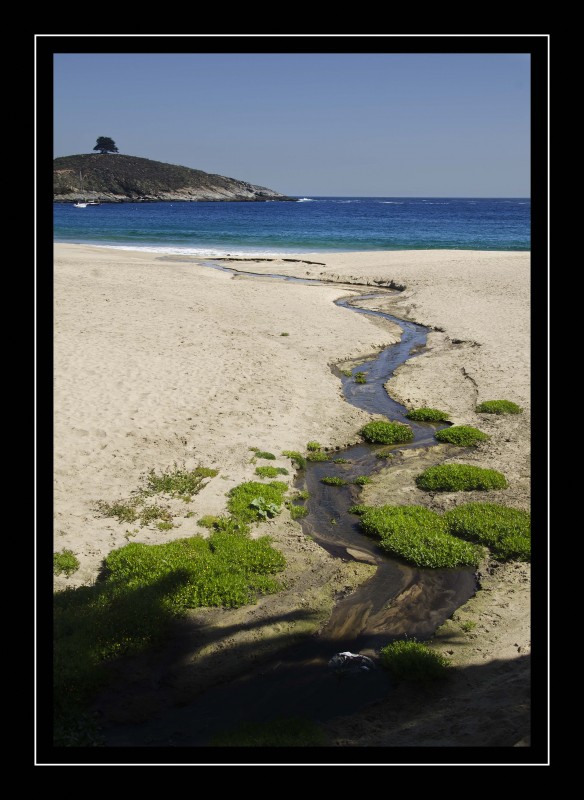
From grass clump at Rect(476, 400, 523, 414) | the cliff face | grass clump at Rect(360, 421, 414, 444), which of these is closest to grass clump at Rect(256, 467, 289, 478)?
grass clump at Rect(360, 421, 414, 444)

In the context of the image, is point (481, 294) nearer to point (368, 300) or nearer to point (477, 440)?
point (368, 300)

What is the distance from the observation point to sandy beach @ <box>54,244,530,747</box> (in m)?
7.35

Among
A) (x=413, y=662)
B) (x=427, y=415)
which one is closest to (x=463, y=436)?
(x=427, y=415)

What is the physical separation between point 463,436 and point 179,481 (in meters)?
6.76

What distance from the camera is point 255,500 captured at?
450 inches

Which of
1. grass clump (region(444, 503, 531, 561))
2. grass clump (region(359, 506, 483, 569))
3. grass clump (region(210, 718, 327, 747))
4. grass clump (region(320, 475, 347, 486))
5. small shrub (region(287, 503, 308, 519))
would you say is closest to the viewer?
grass clump (region(210, 718, 327, 747))

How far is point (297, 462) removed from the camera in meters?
13.5

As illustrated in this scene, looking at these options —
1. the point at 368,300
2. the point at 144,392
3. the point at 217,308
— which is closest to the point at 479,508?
the point at 144,392

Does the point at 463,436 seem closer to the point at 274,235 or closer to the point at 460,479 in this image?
the point at 460,479

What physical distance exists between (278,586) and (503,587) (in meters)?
3.31

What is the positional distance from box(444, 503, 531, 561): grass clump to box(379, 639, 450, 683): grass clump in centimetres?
293

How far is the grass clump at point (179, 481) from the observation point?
11680 millimetres

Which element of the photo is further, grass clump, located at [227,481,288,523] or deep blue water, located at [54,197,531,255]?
deep blue water, located at [54,197,531,255]

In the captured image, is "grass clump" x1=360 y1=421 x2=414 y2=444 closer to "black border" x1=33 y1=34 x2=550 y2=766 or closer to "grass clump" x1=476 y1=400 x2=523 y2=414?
"grass clump" x1=476 y1=400 x2=523 y2=414
